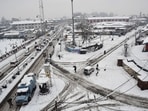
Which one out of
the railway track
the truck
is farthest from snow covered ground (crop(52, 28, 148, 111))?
the truck

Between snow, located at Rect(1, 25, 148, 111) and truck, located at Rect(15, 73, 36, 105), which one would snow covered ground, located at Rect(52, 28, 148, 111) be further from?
truck, located at Rect(15, 73, 36, 105)

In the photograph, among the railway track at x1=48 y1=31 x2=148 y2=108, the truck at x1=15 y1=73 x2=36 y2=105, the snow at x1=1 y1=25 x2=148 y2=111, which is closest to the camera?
the railway track at x1=48 y1=31 x2=148 y2=108

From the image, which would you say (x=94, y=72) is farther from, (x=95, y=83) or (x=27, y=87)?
(x=27, y=87)

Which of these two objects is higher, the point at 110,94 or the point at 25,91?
the point at 25,91

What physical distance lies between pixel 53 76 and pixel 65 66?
239 inches

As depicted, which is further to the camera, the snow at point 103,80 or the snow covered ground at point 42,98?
the snow at point 103,80

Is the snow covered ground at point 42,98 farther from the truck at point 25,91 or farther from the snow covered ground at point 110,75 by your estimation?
the snow covered ground at point 110,75

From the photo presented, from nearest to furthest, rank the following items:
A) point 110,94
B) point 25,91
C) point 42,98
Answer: point 25,91 → point 42,98 → point 110,94

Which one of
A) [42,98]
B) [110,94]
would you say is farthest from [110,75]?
[42,98]

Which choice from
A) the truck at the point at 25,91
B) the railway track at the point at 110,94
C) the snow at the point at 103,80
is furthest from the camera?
the snow at the point at 103,80

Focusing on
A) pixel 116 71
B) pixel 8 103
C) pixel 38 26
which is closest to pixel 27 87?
pixel 8 103

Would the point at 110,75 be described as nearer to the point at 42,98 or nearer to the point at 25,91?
the point at 42,98

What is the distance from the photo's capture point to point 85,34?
64250 mm

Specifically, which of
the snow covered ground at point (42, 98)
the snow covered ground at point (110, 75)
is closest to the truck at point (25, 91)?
the snow covered ground at point (42, 98)
